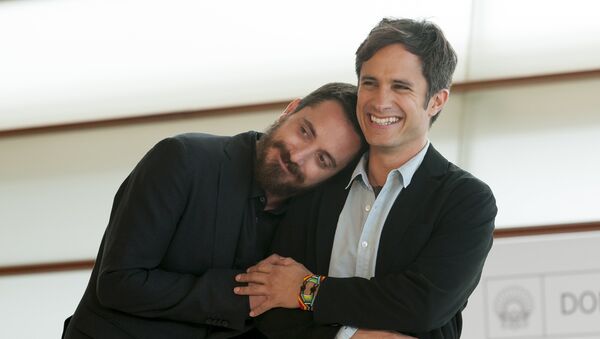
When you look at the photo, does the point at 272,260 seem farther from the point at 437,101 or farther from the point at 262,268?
the point at 437,101

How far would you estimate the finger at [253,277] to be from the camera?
2.14m

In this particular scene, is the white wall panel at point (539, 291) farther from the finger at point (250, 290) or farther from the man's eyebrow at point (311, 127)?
the finger at point (250, 290)

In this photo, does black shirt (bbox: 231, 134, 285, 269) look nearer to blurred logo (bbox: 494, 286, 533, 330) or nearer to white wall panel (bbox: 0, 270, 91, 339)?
blurred logo (bbox: 494, 286, 533, 330)

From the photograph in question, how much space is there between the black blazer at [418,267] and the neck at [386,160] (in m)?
0.04

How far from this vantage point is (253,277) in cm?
215

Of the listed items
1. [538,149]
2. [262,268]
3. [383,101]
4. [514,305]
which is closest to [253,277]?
[262,268]

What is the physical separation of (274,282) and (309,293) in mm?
86

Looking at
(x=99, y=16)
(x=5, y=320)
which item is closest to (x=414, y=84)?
(x=99, y=16)

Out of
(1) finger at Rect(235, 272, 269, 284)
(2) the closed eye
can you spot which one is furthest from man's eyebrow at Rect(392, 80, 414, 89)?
(1) finger at Rect(235, 272, 269, 284)

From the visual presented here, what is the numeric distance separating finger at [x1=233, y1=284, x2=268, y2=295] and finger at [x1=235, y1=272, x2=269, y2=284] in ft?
0.04

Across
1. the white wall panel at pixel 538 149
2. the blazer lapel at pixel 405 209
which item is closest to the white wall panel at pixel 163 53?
the white wall panel at pixel 538 149

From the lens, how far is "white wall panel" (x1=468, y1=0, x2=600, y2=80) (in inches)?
166

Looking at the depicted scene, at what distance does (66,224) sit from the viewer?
4473 mm

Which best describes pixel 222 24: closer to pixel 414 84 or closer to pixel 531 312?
pixel 531 312
